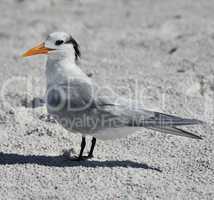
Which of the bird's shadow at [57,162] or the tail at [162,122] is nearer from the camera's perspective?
the tail at [162,122]

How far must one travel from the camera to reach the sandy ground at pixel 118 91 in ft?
11.2

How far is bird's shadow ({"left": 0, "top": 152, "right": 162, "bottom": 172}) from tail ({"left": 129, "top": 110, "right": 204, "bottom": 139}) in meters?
0.30

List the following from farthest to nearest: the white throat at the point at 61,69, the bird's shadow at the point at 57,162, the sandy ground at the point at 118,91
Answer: the white throat at the point at 61,69, the bird's shadow at the point at 57,162, the sandy ground at the point at 118,91

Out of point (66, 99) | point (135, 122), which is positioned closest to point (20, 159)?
point (66, 99)

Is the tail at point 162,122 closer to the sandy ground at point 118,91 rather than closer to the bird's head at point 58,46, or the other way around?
the sandy ground at point 118,91

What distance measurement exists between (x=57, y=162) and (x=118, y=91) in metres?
1.36

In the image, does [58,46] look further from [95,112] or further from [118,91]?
[118,91]

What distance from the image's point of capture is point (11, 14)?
733cm

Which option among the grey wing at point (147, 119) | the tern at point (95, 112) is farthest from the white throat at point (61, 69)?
the grey wing at point (147, 119)

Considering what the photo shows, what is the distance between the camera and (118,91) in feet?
16.1

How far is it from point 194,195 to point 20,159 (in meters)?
1.24

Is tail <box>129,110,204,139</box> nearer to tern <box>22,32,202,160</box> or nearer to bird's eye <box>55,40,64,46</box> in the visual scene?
tern <box>22,32,202,160</box>

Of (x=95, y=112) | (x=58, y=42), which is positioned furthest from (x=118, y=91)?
(x=95, y=112)

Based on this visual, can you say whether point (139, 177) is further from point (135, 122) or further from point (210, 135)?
point (210, 135)
